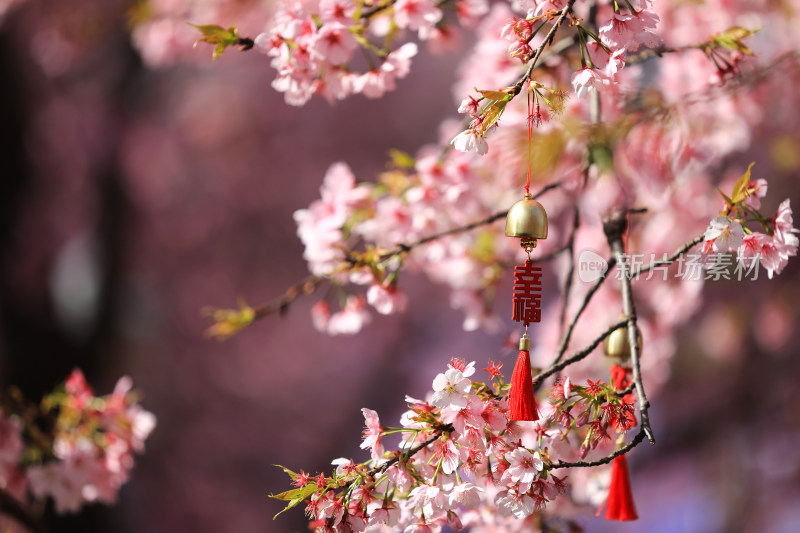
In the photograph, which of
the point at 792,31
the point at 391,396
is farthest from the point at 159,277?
the point at 792,31

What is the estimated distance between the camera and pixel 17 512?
134cm

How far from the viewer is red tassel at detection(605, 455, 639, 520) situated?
0.96 metres

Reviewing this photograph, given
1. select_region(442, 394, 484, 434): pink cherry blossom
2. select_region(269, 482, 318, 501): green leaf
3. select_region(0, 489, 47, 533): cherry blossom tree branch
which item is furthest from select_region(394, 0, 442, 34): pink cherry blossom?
select_region(0, 489, 47, 533): cherry blossom tree branch

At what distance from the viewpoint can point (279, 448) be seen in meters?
4.32

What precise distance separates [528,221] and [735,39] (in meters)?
0.52

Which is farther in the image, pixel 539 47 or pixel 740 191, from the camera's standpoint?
pixel 740 191

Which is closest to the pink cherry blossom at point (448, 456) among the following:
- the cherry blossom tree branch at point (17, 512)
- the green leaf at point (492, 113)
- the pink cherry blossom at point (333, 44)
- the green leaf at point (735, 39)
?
the green leaf at point (492, 113)

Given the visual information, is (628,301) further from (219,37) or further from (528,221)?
(219,37)

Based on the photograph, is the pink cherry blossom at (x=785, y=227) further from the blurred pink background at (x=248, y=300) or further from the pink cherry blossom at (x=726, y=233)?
the blurred pink background at (x=248, y=300)

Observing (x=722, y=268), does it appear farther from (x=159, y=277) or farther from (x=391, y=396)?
(x=159, y=277)

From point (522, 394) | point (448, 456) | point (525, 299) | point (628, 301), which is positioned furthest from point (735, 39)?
point (448, 456)

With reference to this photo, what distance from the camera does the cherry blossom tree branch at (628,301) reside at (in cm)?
79

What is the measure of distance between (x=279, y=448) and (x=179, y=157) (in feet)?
6.59

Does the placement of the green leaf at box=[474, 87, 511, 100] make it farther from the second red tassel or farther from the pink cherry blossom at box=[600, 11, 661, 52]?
the second red tassel
